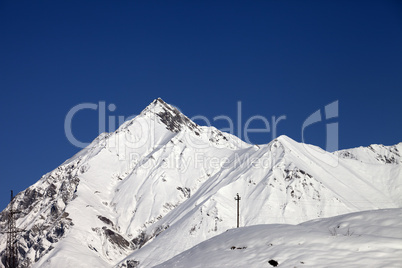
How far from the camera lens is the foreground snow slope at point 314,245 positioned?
1163 inches

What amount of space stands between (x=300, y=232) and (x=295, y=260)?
414 centimetres

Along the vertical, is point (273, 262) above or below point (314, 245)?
below

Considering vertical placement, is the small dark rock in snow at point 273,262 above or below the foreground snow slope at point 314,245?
below

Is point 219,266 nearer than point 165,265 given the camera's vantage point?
Yes

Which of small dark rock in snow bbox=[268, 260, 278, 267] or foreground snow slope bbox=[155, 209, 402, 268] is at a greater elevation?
foreground snow slope bbox=[155, 209, 402, 268]

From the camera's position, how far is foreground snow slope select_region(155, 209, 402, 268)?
2955cm

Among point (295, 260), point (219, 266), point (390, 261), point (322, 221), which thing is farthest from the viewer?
point (322, 221)

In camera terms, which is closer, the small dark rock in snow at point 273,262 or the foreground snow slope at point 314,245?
the foreground snow slope at point 314,245

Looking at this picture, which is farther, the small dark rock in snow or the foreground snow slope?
the small dark rock in snow

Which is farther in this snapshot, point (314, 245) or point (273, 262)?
point (314, 245)

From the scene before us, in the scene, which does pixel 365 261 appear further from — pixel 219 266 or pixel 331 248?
pixel 219 266

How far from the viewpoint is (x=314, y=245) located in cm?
3180

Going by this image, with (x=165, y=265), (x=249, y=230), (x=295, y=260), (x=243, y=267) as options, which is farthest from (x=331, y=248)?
(x=165, y=265)

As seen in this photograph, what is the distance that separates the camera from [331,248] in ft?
102
